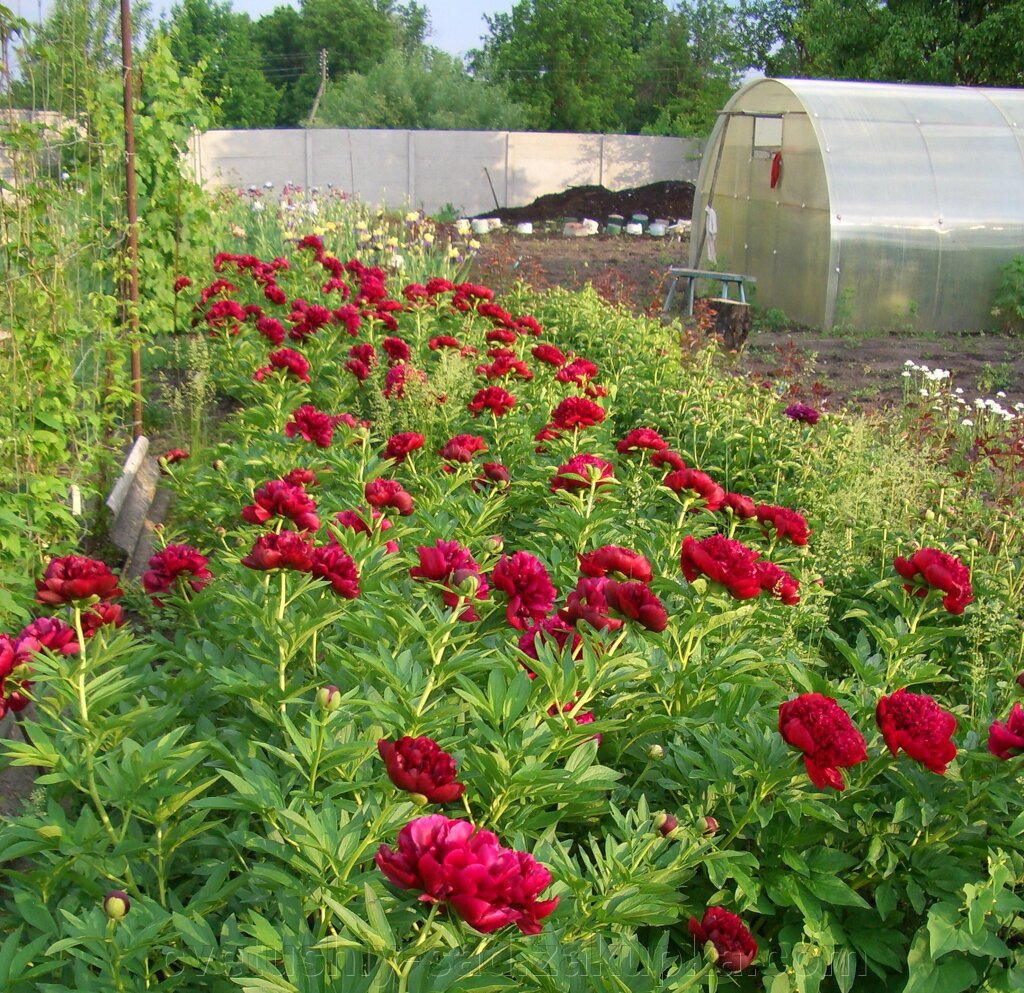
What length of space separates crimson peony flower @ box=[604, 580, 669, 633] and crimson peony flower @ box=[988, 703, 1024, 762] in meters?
0.57

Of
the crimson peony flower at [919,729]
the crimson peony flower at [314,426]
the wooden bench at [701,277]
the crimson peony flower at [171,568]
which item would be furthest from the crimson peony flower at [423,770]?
the wooden bench at [701,277]

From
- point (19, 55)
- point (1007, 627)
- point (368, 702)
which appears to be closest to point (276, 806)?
point (368, 702)

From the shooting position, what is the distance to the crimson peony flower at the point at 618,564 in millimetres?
2086

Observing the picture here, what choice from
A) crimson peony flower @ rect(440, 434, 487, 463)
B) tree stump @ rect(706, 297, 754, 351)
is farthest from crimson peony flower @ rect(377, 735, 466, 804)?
tree stump @ rect(706, 297, 754, 351)

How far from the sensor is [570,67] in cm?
4309

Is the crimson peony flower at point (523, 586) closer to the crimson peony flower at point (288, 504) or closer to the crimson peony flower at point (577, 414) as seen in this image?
the crimson peony flower at point (288, 504)

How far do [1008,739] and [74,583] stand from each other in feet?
5.21

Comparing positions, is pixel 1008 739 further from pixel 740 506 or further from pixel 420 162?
pixel 420 162

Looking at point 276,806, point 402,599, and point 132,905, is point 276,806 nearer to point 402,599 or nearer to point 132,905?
point 132,905

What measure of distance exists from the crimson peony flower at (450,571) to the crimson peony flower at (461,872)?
83 cm

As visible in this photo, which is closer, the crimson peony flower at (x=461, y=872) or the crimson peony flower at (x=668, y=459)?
the crimson peony flower at (x=461, y=872)

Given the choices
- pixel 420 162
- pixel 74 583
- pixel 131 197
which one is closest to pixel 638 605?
pixel 74 583

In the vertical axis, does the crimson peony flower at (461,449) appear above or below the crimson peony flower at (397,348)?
below

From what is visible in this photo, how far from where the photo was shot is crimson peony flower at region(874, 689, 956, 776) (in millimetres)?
1653
